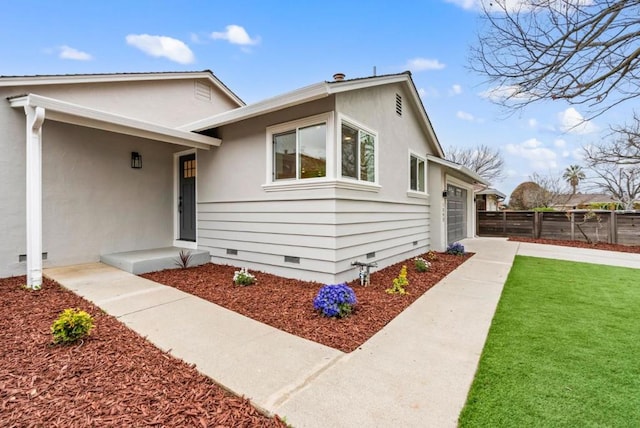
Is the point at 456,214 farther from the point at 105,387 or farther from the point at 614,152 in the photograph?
A: the point at 105,387

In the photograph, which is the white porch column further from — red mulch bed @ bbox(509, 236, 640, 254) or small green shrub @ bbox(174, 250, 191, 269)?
red mulch bed @ bbox(509, 236, 640, 254)

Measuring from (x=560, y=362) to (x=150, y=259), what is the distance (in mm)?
6706

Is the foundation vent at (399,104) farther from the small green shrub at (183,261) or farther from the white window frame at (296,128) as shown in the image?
the small green shrub at (183,261)

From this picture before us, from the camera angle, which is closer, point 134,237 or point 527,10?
point 527,10

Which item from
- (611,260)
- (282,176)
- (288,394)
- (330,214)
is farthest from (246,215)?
(611,260)

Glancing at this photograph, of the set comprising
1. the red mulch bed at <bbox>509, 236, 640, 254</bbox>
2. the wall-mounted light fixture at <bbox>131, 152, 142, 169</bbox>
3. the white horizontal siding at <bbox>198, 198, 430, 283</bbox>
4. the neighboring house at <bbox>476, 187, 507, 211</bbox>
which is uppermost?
the wall-mounted light fixture at <bbox>131, 152, 142, 169</bbox>

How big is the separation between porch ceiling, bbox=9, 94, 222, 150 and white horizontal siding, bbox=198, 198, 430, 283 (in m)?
1.72

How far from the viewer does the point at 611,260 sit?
8.81 meters

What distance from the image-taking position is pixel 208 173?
7.40 metres

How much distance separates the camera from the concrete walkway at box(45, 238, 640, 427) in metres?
2.17

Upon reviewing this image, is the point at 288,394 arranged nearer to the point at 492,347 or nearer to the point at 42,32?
the point at 492,347

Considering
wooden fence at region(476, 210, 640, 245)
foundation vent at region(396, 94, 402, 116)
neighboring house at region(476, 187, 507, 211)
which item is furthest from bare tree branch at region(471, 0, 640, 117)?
neighboring house at region(476, 187, 507, 211)

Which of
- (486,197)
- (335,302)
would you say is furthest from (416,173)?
Answer: (486,197)

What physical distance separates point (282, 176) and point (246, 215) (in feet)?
4.34
